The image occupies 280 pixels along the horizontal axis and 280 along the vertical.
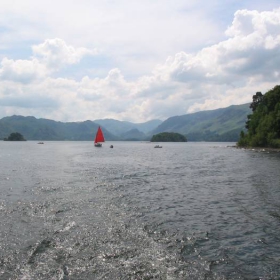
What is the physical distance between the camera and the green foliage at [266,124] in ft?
488

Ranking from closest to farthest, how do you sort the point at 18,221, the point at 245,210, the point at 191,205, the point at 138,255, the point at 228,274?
the point at 228,274 → the point at 138,255 → the point at 18,221 → the point at 245,210 → the point at 191,205

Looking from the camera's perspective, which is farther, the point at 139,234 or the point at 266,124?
the point at 266,124

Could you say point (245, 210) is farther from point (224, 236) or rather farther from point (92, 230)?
point (92, 230)

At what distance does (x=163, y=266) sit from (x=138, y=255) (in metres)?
2.01

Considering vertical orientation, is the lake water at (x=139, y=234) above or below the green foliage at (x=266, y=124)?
below

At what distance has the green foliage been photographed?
149 meters

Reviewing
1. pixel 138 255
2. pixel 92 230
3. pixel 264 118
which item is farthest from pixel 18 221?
pixel 264 118

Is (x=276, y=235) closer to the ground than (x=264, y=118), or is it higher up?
closer to the ground

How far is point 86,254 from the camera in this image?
17844 millimetres

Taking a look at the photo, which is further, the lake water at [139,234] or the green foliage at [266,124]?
the green foliage at [266,124]

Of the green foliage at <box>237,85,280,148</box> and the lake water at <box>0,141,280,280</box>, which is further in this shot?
the green foliage at <box>237,85,280,148</box>

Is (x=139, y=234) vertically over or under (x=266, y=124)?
under

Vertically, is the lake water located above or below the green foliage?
below

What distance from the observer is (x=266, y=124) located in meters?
155
